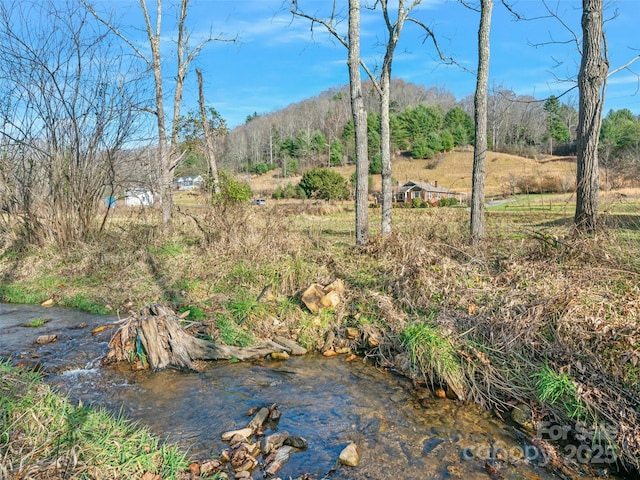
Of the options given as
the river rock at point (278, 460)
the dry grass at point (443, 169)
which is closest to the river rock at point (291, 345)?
the river rock at point (278, 460)

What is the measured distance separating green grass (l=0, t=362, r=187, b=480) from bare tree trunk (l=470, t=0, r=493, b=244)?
741cm

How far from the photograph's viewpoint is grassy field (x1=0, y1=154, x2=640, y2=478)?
461 cm

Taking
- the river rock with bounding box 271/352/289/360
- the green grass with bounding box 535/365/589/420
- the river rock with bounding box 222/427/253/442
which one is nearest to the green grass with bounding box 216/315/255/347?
the river rock with bounding box 271/352/289/360

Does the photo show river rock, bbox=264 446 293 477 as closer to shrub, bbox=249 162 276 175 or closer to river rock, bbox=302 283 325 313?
river rock, bbox=302 283 325 313

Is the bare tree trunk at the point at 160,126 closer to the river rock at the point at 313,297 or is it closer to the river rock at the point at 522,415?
the river rock at the point at 313,297

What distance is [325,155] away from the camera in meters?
66.8

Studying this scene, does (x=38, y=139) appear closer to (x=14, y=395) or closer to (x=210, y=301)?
(x=210, y=301)

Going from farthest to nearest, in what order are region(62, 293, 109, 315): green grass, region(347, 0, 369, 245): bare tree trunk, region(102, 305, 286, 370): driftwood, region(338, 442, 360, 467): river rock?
region(347, 0, 369, 245): bare tree trunk
region(62, 293, 109, 315): green grass
region(102, 305, 286, 370): driftwood
region(338, 442, 360, 467): river rock

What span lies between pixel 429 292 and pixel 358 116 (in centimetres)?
511

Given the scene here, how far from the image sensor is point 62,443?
2.91m

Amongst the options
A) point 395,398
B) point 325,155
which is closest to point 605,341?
point 395,398

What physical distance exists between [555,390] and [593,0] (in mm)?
7623

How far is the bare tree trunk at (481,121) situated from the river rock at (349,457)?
606 centimetres

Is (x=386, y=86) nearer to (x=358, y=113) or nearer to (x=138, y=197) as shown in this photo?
(x=358, y=113)
